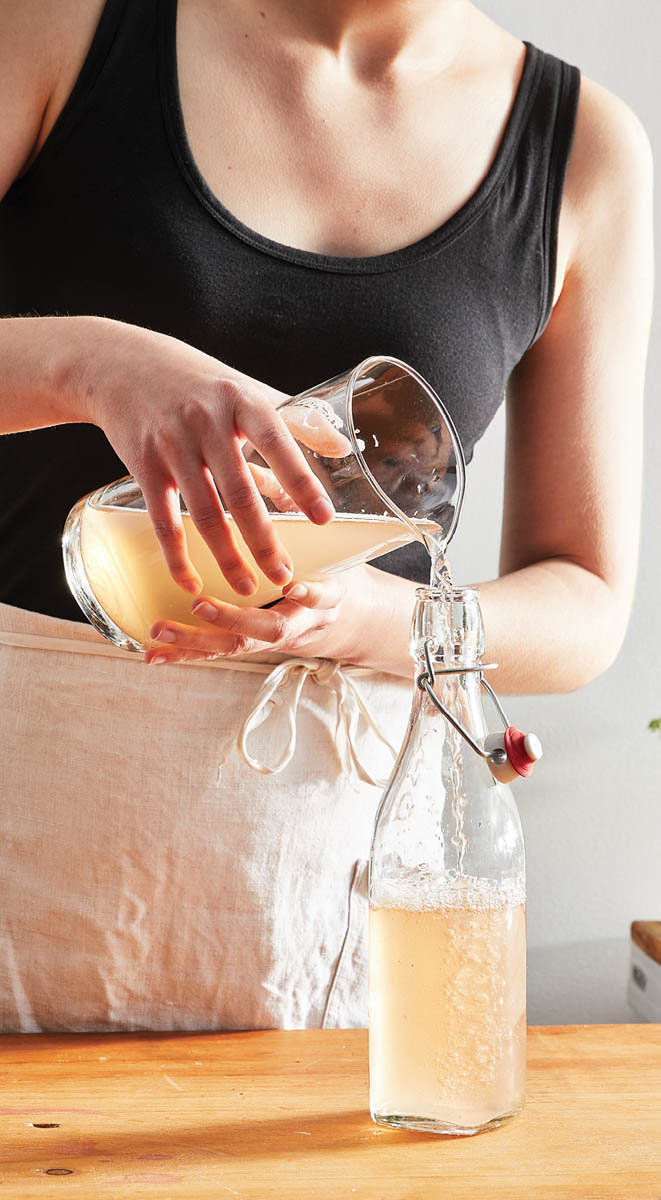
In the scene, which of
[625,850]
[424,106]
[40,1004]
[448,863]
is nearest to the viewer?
[448,863]

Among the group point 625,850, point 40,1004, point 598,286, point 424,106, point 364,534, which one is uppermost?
point 424,106

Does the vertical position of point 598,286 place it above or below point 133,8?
below

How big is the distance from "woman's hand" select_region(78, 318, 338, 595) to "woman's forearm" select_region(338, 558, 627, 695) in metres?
0.24

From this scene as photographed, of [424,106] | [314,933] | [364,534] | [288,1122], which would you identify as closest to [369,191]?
[424,106]

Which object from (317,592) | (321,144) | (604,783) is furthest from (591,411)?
(604,783)

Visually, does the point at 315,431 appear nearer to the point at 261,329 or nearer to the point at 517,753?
the point at 517,753

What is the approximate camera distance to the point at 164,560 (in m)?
0.57

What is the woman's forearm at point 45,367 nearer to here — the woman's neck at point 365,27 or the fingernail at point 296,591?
the fingernail at point 296,591

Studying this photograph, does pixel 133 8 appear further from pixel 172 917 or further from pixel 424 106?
pixel 172 917

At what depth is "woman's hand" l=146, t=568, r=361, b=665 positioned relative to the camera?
570 millimetres

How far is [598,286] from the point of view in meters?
0.94

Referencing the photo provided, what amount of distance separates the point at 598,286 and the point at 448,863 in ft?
1.93

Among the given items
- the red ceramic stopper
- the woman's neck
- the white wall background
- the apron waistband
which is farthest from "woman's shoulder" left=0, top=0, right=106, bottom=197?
the white wall background

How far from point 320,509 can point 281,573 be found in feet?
0.14
